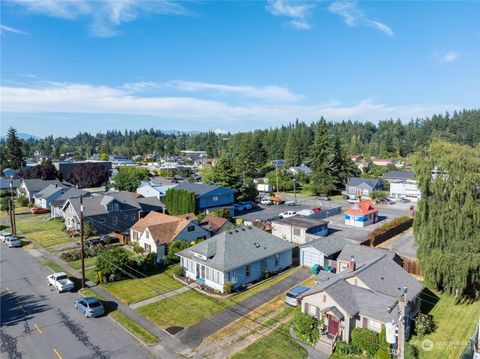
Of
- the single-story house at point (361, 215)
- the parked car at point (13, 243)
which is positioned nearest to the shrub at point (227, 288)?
the single-story house at point (361, 215)

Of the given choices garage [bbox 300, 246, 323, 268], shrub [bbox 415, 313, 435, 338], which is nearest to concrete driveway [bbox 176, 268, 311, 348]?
garage [bbox 300, 246, 323, 268]

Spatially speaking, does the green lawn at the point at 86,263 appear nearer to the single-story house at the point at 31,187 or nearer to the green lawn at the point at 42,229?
the green lawn at the point at 42,229

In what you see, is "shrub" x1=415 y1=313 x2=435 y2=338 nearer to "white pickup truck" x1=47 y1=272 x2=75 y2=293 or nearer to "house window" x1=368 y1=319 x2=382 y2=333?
"house window" x1=368 y1=319 x2=382 y2=333

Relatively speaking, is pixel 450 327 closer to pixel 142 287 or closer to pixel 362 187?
pixel 142 287

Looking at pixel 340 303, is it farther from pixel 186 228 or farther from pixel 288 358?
pixel 186 228

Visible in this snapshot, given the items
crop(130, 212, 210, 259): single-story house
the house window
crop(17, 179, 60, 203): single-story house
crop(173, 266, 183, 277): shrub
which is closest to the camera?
the house window

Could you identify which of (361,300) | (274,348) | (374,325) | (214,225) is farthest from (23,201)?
(374,325)
